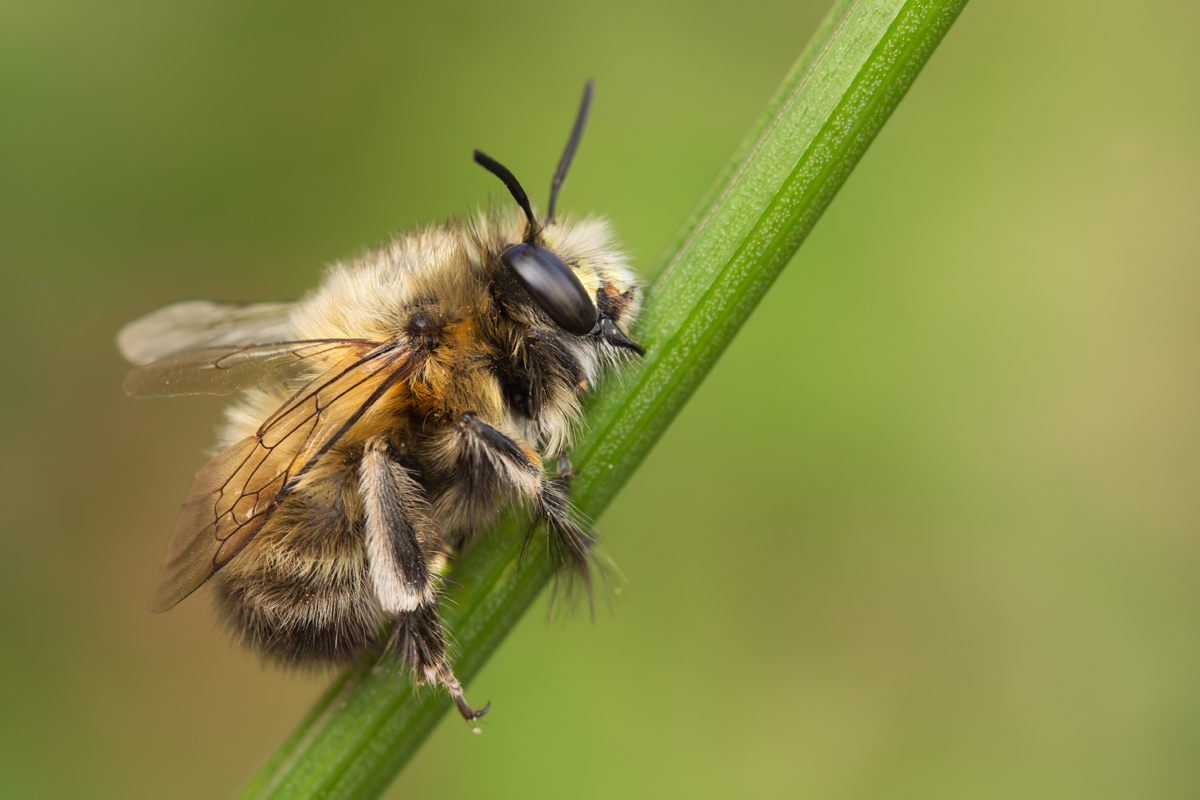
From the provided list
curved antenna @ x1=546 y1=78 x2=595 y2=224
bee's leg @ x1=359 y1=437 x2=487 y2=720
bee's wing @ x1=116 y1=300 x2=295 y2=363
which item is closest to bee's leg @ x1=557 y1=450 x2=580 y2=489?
bee's leg @ x1=359 y1=437 x2=487 y2=720

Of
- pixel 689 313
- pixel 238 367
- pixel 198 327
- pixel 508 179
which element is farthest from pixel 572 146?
pixel 198 327

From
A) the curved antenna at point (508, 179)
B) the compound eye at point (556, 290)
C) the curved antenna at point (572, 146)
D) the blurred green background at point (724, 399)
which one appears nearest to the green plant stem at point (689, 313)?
the compound eye at point (556, 290)

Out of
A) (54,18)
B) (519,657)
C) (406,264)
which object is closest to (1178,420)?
(519,657)

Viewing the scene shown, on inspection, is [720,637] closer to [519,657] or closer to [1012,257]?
[519,657]

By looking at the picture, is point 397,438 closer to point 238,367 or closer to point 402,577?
point 402,577

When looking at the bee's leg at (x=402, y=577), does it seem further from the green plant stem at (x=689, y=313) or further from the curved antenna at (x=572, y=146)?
the curved antenna at (x=572, y=146)
